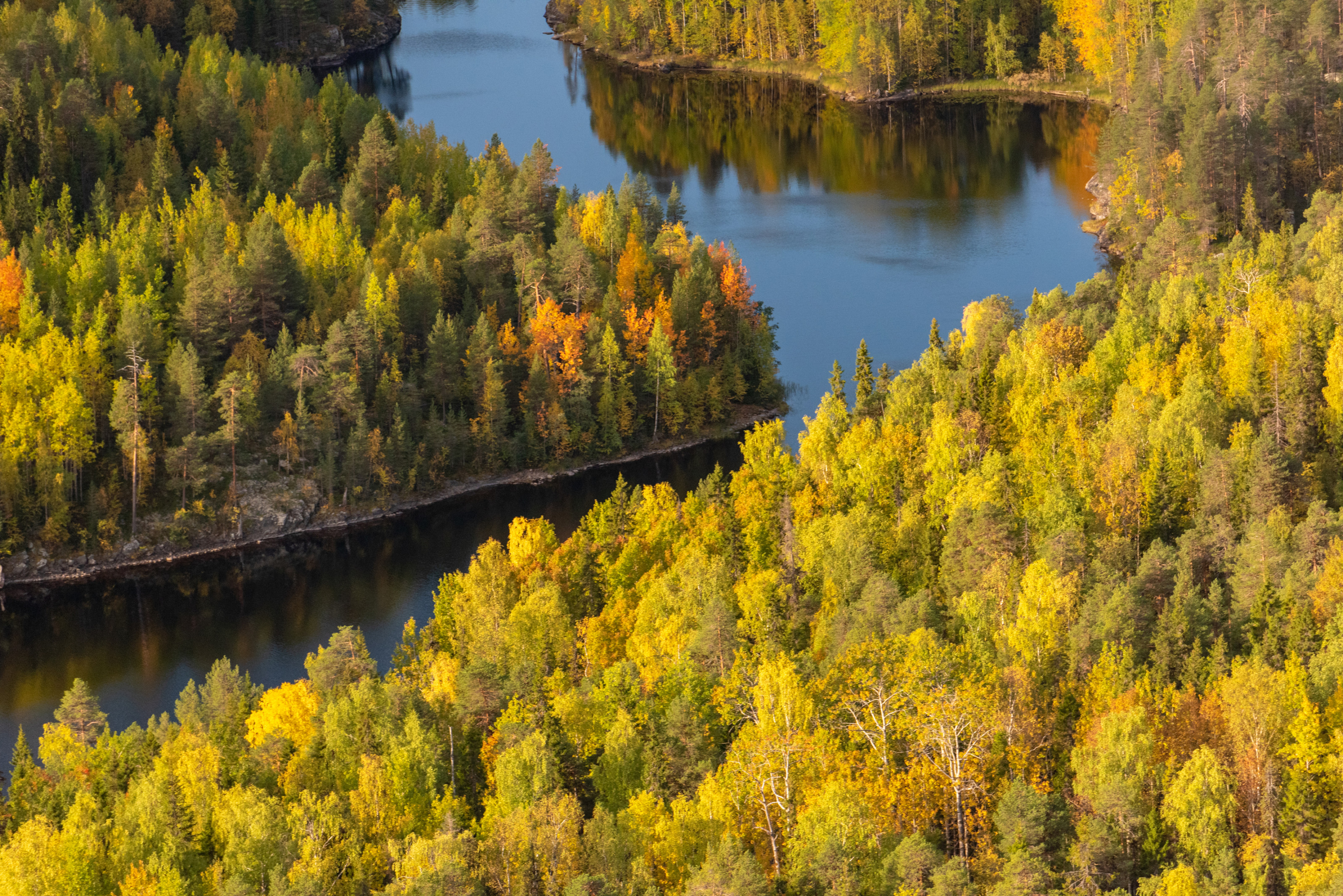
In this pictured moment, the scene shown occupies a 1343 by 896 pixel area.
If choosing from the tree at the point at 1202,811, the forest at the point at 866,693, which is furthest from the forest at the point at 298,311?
the tree at the point at 1202,811

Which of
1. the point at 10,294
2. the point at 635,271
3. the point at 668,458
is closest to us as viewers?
the point at 10,294

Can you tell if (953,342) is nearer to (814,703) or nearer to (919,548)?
(919,548)

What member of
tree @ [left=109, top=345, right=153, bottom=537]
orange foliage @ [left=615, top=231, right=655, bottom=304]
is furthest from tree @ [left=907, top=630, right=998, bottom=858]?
orange foliage @ [left=615, top=231, right=655, bottom=304]

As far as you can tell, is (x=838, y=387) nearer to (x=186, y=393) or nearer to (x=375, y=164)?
(x=186, y=393)

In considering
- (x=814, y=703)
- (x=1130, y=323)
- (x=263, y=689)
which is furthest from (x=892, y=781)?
(x=1130, y=323)

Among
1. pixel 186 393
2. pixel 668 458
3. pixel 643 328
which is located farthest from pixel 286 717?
pixel 643 328

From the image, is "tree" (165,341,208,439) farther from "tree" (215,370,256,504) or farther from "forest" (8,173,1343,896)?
"forest" (8,173,1343,896)
